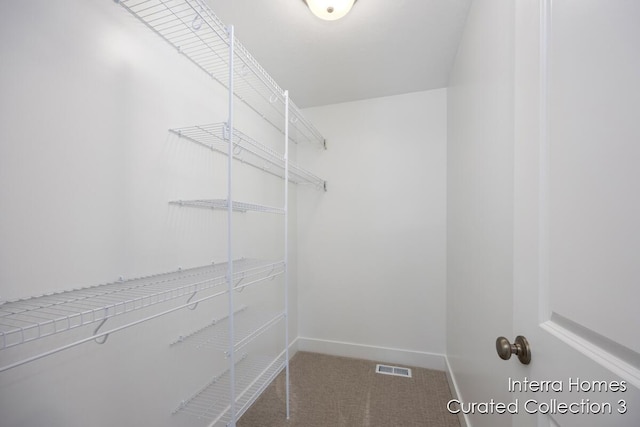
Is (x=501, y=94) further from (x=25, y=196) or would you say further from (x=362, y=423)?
(x=362, y=423)

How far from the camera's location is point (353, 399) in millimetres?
1887

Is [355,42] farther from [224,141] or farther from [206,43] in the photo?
[224,141]

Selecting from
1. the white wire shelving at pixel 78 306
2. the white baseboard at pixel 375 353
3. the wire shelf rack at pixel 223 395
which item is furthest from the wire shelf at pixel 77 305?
the white baseboard at pixel 375 353

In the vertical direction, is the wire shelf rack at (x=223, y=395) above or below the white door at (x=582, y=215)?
below

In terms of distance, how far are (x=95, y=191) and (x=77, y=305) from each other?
1.27 feet

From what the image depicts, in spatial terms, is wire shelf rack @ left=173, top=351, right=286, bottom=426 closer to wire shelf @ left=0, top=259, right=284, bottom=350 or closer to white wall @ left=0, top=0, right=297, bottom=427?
white wall @ left=0, top=0, right=297, bottom=427

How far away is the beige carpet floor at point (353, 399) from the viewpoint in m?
1.69

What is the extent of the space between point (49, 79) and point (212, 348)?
139 centimetres

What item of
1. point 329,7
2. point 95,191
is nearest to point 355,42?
point 329,7

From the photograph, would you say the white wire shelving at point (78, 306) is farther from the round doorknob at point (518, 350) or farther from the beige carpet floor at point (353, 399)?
the beige carpet floor at point (353, 399)

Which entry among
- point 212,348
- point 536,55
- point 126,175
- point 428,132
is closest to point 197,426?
point 212,348

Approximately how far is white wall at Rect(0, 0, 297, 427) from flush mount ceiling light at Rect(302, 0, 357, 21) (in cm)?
70

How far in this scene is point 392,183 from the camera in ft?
7.93

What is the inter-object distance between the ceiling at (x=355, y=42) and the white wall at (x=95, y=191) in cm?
50
